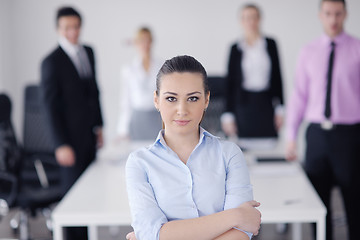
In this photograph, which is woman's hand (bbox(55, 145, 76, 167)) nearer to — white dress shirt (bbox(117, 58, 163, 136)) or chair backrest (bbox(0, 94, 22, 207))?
chair backrest (bbox(0, 94, 22, 207))

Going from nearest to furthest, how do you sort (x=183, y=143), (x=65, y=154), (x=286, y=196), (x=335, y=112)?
1. (x=183, y=143)
2. (x=286, y=196)
3. (x=335, y=112)
4. (x=65, y=154)

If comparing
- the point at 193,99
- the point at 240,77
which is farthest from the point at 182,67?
the point at 240,77

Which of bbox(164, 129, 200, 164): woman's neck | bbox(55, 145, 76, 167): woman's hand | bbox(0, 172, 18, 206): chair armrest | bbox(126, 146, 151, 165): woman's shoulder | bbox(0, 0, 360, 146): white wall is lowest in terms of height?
bbox(0, 172, 18, 206): chair armrest

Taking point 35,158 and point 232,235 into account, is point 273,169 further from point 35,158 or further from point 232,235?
point 35,158

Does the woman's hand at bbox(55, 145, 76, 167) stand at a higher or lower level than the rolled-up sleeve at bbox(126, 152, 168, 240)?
lower

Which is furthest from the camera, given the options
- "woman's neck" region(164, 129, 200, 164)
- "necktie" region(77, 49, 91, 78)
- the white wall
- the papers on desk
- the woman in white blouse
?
the white wall

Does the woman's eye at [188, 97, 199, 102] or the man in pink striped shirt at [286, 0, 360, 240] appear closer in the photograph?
the woman's eye at [188, 97, 199, 102]

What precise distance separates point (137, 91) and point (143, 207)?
7.04 feet

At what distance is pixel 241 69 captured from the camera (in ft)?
9.98

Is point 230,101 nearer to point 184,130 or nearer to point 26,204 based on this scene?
point 26,204

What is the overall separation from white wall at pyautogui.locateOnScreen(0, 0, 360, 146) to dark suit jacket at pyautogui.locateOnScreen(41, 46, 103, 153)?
205 cm

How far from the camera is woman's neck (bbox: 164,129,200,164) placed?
51.9 inches

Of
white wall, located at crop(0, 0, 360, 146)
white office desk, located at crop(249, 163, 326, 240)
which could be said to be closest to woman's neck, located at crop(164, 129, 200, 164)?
white office desk, located at crop(249, 163, 326, 240)

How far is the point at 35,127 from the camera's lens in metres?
3.35
